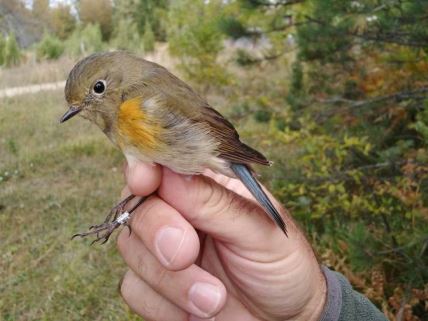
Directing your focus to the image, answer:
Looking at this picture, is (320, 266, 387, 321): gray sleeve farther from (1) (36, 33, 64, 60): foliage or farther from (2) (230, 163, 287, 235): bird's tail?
(1) (36, 33, 64, 60): foliage

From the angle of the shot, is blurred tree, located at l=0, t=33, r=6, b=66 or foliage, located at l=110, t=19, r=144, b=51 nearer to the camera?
blurred tree, located at l=0, t=33, r=6, b=66

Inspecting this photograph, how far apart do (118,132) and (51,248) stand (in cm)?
308

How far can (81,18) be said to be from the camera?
19688mm

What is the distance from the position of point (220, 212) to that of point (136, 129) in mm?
391

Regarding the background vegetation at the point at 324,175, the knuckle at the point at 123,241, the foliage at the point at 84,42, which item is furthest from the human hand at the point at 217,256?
the foliage at the point at 84,42

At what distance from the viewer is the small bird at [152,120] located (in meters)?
1.65

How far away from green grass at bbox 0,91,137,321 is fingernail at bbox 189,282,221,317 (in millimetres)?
1744

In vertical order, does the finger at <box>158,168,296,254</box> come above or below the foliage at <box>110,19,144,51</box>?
above

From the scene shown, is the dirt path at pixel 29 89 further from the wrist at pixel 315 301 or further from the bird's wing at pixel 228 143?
the wrist at pixel 315 301

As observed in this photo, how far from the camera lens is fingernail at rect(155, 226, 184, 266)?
151 cm

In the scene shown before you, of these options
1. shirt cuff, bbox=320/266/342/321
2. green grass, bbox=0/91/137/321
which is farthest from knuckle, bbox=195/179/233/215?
green grass, bbox=0/91/137/321

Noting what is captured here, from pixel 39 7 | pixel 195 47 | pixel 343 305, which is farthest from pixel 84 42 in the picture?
pixel 343 305

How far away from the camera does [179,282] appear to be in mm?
1632

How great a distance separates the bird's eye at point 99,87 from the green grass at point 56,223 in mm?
1871
